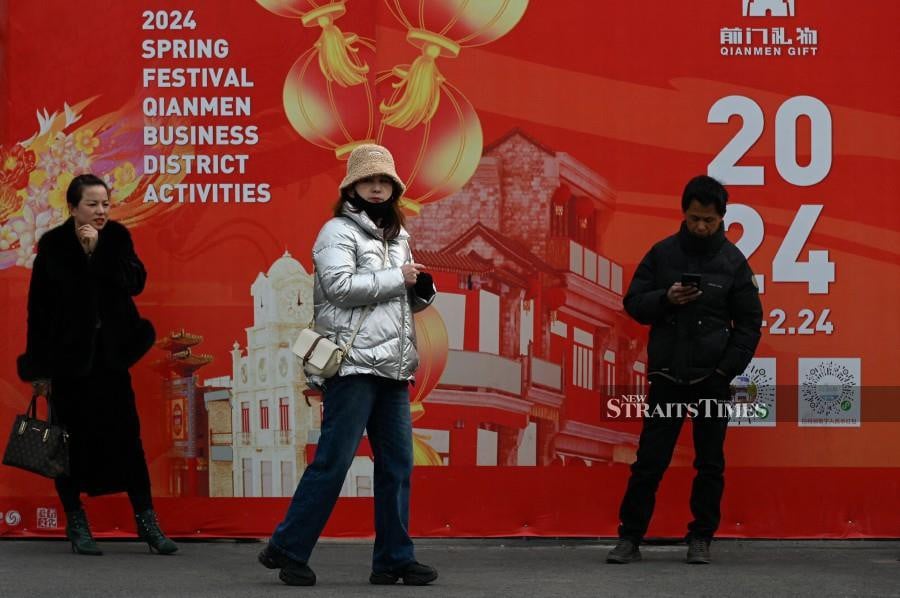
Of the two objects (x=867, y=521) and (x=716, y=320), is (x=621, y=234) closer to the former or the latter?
(x=716, y=320)

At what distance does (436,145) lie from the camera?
322 inches

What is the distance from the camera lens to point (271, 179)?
8.22m

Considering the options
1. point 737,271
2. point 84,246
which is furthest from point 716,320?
point 84,246

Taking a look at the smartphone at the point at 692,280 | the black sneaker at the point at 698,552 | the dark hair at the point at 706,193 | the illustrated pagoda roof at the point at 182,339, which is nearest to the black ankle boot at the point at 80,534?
the illustrated pagoda roof at the point at 182,339

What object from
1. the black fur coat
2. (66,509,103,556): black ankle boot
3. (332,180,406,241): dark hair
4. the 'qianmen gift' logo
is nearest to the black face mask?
(332,180,406,241): dark hair

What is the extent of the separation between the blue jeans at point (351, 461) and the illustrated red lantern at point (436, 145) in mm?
1759

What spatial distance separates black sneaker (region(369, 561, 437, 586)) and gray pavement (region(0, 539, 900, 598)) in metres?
0.07

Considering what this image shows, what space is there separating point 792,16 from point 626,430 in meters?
2.25

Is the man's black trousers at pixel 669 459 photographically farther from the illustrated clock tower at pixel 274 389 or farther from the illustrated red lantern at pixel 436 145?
the illustrated clock tower at pixel 274 389

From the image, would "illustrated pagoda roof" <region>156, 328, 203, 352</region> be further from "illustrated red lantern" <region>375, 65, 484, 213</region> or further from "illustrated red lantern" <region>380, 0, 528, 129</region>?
"illustrated red lantern" <region>380, 0, 528, 129</region>

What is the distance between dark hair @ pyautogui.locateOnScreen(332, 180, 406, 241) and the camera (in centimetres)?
671

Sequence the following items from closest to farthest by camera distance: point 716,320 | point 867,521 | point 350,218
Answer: point 350,218, point 716,320, point 867,521

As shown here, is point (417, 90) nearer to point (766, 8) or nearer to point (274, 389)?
point (274, 389)

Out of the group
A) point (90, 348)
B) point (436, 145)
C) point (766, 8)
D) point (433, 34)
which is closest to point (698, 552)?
point (436, 145)
